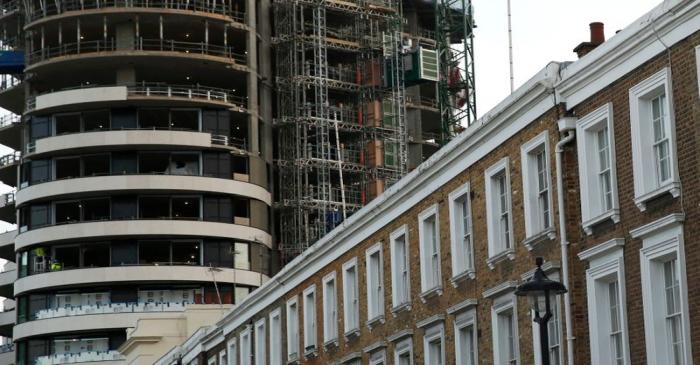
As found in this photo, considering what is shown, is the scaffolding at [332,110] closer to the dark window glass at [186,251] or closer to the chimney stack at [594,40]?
the dark window glass at [186,251]

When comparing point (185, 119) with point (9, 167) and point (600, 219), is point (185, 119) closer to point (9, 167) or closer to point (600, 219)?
point (9, 167)

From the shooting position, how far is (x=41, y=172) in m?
131

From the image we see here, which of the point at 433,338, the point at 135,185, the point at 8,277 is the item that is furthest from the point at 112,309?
the point at 433,338

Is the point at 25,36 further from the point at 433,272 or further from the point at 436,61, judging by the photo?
the point at 433,272

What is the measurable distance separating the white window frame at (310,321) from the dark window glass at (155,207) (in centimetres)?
7177

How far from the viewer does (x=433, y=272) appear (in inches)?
1791

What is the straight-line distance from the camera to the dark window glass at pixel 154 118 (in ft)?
430

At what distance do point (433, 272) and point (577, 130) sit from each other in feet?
35.3

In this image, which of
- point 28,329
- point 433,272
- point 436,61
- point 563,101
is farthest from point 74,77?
point 563,101

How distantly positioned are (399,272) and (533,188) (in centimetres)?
1080

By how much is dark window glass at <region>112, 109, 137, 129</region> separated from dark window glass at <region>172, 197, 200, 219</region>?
7.22m

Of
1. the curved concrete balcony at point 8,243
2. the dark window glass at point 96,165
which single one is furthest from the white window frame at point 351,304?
the curved concrete balcony at point 8,243

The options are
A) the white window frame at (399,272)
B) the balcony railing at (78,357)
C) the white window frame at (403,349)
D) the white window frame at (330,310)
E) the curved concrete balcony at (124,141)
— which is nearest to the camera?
the white window frame at (403,349)

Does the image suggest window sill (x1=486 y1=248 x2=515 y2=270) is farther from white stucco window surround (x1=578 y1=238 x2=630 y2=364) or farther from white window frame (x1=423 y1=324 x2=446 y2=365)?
white stucco window surround (x1=578 y1=238 x2=630 y2=364)
